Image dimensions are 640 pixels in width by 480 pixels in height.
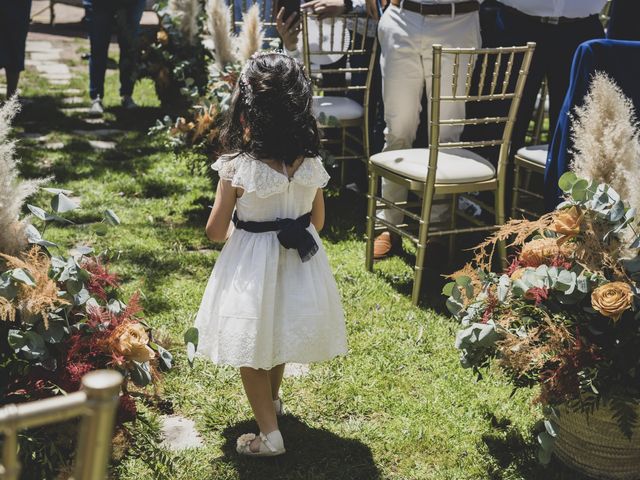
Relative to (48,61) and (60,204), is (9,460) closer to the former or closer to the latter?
(60,204)

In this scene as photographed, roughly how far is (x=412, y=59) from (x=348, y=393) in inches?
76.8

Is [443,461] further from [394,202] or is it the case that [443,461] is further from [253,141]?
[394,202]

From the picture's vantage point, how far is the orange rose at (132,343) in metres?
2.41

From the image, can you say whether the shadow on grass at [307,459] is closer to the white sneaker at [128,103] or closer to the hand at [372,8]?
the hand at [372,8]

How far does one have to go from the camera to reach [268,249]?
2.62 m

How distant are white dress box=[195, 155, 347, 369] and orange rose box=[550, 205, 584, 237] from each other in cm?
75

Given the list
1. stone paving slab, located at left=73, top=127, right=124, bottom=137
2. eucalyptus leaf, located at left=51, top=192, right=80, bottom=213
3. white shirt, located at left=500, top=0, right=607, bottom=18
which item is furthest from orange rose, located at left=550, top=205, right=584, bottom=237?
stone paving slab, located at left=73, top=127, right=124, bottom=137

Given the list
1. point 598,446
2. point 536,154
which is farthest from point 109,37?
point 598,446

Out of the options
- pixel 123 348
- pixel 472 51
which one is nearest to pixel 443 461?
pixel 123 348

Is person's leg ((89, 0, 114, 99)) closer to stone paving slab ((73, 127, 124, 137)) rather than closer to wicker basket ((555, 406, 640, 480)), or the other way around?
stone paving slab ((73, 127, 124, 137))

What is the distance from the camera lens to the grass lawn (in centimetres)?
269

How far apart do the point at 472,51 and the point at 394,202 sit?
116 cm

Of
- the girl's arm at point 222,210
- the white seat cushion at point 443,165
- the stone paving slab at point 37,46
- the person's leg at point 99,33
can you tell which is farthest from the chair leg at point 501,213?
the stone paving slab at point 37,46

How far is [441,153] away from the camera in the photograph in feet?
13.3
